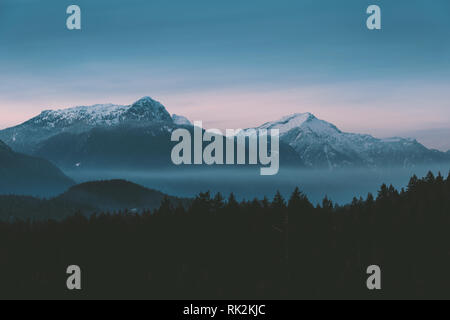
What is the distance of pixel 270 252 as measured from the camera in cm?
11981

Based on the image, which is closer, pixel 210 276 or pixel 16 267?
pixel 210 276

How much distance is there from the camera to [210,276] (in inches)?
4875

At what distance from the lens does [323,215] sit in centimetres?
12381

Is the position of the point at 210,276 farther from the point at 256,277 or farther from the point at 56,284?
the point at 56,284

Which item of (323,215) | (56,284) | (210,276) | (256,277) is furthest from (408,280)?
(56,284)

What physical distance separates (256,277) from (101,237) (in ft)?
137

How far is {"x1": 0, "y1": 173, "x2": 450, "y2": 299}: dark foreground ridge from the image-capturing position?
11750 centimetres

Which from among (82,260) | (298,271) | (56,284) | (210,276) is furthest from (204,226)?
(56,284)

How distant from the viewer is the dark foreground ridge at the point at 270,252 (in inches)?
4626

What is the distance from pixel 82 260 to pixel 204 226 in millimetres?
32460

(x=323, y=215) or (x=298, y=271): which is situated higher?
(x=323, y=215)

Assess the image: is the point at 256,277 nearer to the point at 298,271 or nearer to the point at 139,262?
the point at 298,271
